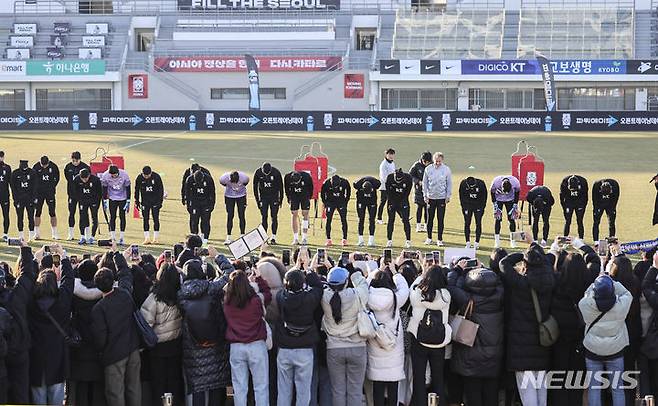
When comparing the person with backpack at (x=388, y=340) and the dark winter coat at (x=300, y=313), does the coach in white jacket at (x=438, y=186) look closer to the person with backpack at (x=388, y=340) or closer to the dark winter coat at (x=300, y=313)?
the person with backpack at (x=388, y=340)

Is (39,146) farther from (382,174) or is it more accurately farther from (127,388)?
(127,388)

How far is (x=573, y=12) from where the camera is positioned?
237 ft

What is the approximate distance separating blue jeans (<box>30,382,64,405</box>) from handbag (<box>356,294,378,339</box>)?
2.94 m

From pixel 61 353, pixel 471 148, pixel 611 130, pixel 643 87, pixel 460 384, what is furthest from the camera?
pixel 643 87

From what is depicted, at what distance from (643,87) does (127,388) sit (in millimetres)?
61833

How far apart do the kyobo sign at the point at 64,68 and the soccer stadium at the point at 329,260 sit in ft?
51.0

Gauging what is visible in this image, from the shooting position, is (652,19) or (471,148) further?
(652,19)

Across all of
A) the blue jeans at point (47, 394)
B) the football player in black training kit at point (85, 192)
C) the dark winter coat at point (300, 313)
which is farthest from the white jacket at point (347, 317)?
the football player in black training kit at point (85, 192)

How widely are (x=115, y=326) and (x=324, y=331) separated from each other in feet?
6.62

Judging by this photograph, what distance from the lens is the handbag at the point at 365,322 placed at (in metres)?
9.41

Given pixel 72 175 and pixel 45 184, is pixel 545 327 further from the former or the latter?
pixel 45 184

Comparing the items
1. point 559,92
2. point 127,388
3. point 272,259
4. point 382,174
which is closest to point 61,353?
point 127,388

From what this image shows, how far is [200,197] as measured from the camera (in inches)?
766

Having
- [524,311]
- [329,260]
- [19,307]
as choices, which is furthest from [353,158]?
[19,307]
